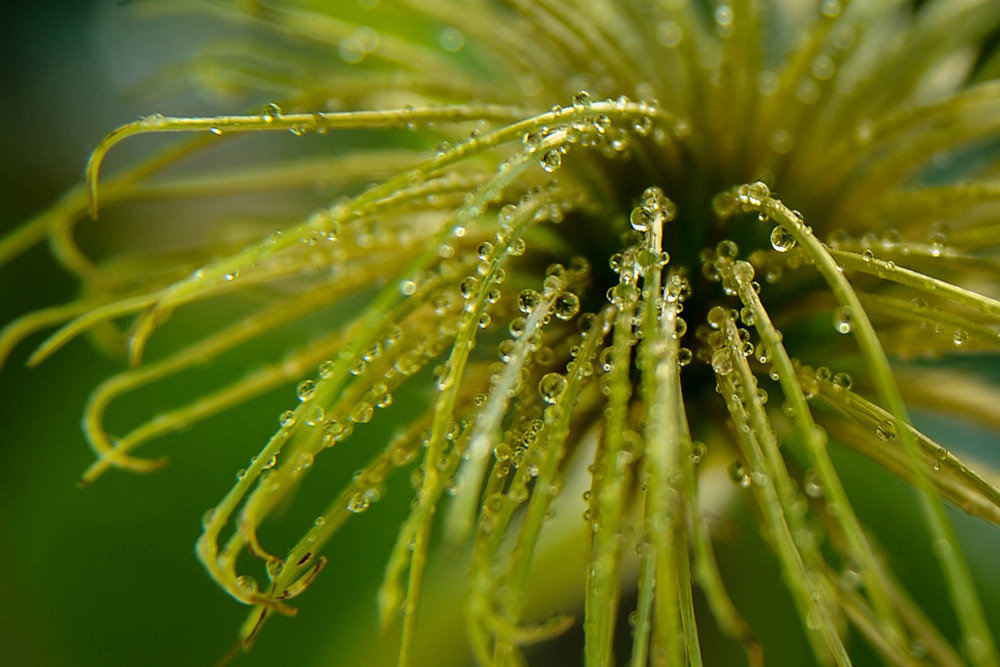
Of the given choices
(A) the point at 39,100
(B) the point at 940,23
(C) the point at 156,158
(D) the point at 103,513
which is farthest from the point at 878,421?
(A) the point at 39,100

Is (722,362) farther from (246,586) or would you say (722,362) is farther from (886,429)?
(246,586)

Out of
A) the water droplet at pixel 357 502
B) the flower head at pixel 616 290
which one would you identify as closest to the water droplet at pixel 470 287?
the flower head at pixel 616 290

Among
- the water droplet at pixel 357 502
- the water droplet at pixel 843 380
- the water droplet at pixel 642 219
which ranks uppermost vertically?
the water droplet at pixel 642 219

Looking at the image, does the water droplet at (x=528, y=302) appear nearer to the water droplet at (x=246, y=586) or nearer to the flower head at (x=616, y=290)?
the flower head at (x=616, y=290)

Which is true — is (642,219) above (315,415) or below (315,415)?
above

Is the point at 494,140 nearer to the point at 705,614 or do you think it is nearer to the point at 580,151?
the point at 580,151

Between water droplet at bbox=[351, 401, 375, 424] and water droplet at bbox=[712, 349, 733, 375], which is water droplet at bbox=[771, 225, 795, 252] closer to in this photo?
water droplet at bbox=[712, 349, 733, 375]

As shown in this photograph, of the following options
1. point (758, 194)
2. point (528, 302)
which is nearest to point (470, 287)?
point (528, 302)

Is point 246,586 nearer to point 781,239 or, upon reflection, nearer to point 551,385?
point 551,385
